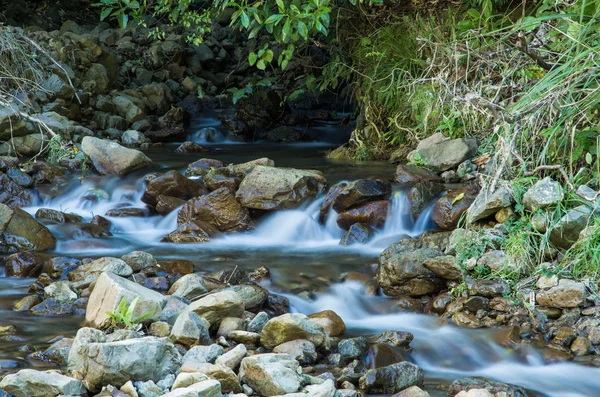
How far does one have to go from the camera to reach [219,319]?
13.0 feet

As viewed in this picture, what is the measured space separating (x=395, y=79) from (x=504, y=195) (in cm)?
335

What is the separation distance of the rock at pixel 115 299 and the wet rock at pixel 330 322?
0.90 m

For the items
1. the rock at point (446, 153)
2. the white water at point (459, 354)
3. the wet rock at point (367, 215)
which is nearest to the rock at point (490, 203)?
the white water at point (459, 354)

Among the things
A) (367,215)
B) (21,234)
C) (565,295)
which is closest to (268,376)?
(565,295)

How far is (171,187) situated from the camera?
6602mm

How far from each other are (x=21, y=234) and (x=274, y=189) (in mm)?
2072

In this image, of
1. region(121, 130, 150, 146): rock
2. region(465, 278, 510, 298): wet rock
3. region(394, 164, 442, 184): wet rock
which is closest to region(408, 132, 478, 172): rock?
region(394, 164, 442, 184): wet rock

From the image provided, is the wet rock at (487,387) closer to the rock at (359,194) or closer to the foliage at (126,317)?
the foliage at (126,317)

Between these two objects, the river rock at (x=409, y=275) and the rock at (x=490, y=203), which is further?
the rock at (x=490, y=203)

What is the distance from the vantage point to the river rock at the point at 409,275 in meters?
4.63

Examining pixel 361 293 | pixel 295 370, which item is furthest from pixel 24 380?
pixel 361 293

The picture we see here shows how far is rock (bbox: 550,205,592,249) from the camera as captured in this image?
4309 mm

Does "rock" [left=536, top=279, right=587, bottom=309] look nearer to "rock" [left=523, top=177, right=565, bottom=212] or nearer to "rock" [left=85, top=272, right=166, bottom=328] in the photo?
"rock" [left=523, top=177, right=565, bottom=212]

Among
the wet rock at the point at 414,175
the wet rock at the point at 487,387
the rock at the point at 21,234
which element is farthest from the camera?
the wet rock at the point at 414,175
